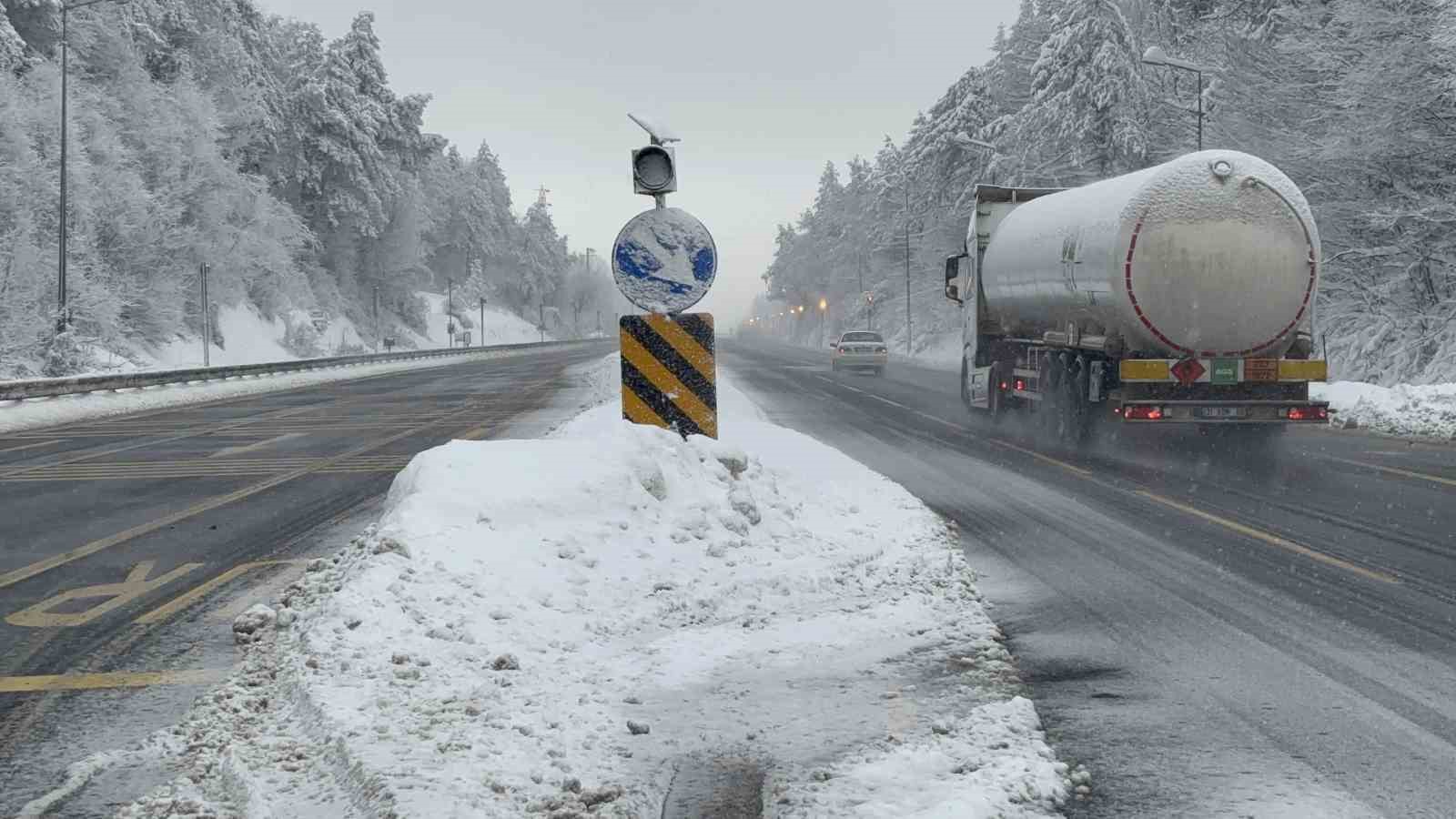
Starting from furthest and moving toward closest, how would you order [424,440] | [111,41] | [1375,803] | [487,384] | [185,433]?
[111,41] < [487,384] < [185,433] < [424,440] < [1375,803]

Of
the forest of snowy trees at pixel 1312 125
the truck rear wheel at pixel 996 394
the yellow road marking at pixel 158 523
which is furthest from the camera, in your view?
the forest of snowy trees at pixel 1312 125

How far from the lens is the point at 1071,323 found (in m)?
15.7

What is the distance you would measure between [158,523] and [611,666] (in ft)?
20.6

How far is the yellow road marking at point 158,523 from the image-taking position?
777 cm

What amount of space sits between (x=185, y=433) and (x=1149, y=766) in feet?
62.0

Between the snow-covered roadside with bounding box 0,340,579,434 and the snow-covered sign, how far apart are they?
57.7 ft

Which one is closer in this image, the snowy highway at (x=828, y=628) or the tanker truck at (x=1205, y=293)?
the snowy highway at (x=828, y=628)

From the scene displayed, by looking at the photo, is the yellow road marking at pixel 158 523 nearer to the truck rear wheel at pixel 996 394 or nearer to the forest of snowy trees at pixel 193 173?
the truck rear wheel at pixel 996 394

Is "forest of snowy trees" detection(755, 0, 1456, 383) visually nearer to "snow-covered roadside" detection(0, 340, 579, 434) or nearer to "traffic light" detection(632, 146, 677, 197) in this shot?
"traffic light" detection(632, 146, 677, 197)

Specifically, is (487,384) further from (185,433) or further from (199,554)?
(199,554)

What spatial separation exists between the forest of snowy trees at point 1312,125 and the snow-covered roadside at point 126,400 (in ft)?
79.3

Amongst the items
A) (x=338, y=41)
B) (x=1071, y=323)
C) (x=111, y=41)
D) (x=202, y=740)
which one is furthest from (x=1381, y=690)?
(x=338, y=41)

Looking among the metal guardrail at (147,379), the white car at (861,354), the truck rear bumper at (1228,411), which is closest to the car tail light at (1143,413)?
the truck rear bumper at (1228,411)

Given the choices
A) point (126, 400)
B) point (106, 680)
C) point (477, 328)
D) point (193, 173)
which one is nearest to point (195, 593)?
point (106, 680)
